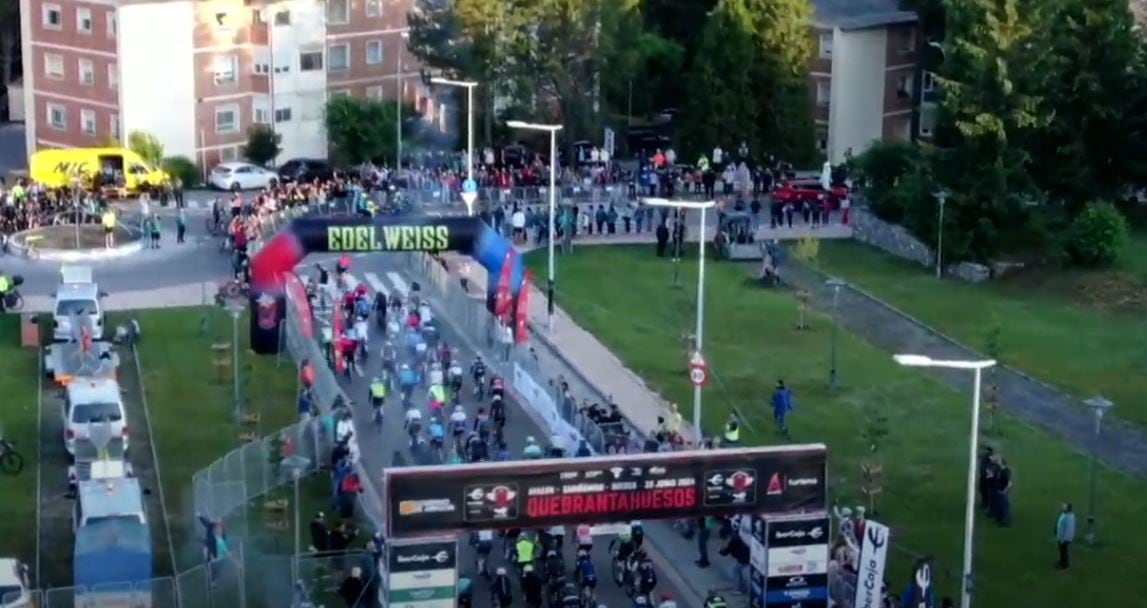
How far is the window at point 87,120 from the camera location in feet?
248

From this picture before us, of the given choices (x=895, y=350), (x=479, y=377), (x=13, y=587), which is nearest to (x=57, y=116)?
(x=479, y=377)

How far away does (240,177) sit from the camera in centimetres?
7244

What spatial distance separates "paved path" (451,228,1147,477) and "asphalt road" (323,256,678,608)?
2369 millimetres

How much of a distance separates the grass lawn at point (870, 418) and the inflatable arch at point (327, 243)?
5.24 meters

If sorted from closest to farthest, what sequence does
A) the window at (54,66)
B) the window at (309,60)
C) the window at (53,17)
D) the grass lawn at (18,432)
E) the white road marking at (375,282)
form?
the grass lawn at (18,432) < the white road marking at (375,282) < the window at (53,17) < the window at (54,66) < the window at (309,60)

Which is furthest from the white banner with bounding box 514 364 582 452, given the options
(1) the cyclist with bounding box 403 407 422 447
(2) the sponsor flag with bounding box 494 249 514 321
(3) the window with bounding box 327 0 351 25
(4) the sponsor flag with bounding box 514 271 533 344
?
(3) the window with bounding box 327 0 351 25

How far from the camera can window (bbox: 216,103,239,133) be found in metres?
75.4

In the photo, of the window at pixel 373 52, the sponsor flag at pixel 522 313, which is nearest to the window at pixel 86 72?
the window at pixel 373 52

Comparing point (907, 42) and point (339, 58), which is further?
point (907, 42)

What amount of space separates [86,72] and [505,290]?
29.8 m

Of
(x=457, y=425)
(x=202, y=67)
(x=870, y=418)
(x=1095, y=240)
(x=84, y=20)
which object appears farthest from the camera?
(x=84, y=20)

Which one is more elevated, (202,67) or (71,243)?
(202,67)

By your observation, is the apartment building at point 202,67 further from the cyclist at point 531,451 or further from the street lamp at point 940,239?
the cyclist at point 531,451

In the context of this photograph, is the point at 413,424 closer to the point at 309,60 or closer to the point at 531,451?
the point at 531,451
